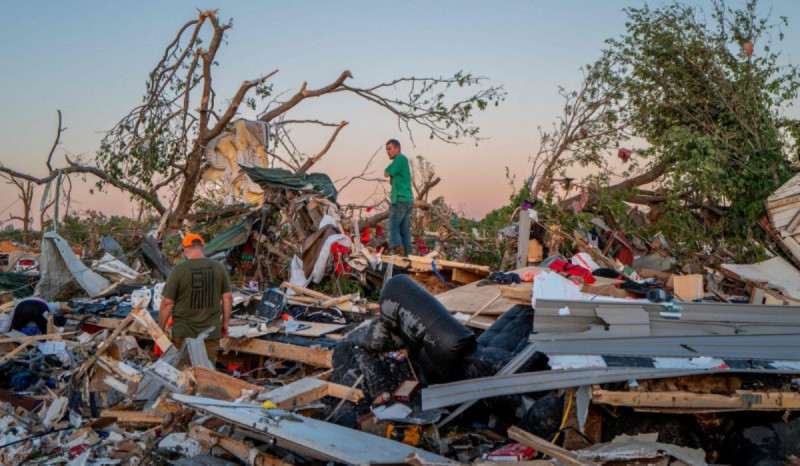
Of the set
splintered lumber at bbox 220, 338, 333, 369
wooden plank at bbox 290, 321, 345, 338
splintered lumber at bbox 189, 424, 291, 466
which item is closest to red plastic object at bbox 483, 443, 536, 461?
splintered lumber at bbox 189, 424, 291, 466

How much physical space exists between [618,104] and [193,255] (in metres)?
11.6

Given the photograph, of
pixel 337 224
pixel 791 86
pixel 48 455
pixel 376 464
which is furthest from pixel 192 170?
pixel 791 86

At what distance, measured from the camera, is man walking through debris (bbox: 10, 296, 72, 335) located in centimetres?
849

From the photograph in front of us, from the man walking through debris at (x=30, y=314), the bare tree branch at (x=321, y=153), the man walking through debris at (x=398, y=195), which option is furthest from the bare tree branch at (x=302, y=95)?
the man walking through debris at (x=30, y=314)

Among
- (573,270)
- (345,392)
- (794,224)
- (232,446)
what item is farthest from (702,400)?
(794,224)

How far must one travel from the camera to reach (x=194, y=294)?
6.45m

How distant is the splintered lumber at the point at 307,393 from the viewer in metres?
5.13

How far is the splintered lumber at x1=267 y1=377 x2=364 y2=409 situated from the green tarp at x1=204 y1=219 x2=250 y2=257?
6667 millimetres

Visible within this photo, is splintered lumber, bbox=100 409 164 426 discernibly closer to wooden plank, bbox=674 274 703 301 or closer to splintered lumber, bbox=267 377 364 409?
splintered lumber, bbox=267 377 364 409

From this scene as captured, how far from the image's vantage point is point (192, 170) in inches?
528

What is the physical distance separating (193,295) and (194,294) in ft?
0.04

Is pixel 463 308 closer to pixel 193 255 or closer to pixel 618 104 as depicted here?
pixel 193 255

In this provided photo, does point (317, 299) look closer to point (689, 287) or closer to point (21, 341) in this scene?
point (21, 341)

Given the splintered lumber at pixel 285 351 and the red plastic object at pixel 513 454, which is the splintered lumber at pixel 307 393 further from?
the red plastic object at pixel 513 454
